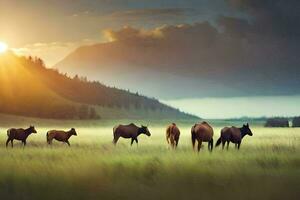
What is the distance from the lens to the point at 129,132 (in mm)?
8281

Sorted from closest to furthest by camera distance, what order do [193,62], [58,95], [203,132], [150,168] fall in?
[150,168], [193,62], [58,95], [203,132]

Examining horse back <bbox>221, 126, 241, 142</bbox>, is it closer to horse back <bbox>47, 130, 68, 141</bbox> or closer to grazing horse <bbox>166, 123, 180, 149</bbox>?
grazing horse <bbox>166, 123, 180, 149</bbox>

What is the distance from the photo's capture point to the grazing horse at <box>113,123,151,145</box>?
816cm

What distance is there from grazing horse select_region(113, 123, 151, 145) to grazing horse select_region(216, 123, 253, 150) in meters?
1.11

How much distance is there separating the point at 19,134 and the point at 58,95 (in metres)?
Result: 0.99

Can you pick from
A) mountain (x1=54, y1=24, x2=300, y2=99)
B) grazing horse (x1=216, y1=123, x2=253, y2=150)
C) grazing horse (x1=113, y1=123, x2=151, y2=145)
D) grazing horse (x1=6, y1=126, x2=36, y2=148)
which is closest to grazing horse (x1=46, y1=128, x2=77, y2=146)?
grazing horse (x1=6, y1=126, x2=36, y2=148)

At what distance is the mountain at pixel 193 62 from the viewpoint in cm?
746

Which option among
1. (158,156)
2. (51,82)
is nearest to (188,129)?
(158,156)

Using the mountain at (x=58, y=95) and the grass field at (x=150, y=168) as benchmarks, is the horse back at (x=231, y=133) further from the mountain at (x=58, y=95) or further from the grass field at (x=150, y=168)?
the mountain at (x=58, y=95)

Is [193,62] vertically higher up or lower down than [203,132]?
higher up

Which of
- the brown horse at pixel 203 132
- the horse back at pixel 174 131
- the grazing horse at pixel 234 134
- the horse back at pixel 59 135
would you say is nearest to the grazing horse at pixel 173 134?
the horse back at pixel 174 131

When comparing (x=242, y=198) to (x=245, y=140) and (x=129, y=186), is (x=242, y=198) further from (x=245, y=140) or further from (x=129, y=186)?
(x=245, y=140)

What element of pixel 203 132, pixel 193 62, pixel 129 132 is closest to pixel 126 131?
pixel 129 132

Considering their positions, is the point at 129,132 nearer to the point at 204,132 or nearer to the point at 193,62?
the point at 204,132
